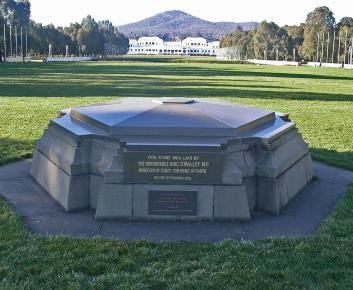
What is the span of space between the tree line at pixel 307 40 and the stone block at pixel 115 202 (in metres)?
97.6

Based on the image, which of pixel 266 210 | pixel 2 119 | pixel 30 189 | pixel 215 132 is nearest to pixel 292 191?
pixel 266 210

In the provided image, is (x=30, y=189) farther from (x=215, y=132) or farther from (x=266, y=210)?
(x=266, y=210)

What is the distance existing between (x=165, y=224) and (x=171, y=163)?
690 mm

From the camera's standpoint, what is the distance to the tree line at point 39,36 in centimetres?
9225

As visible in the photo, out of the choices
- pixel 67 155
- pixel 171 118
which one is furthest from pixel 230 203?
pixel 67 155

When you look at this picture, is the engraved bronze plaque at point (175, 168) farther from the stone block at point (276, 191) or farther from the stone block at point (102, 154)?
the stone block at point (276, 191)

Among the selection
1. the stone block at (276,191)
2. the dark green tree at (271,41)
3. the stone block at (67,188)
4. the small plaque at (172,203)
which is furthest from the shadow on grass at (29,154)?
the dark green tree at (271,41)

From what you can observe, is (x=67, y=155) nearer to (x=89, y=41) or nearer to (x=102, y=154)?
(x=102, y=154)

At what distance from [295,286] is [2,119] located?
1248cm

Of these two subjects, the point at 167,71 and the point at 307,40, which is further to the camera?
the point at 307,40

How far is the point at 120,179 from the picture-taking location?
6449mm

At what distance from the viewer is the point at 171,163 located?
6.45 m

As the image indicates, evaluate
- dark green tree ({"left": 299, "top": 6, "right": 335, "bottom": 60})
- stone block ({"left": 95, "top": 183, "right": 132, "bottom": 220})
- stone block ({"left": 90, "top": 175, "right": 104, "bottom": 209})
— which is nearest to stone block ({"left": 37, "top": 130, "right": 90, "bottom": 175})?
stone block ({"left": 90, "top": 175, "right": 104, "bottom": 209})

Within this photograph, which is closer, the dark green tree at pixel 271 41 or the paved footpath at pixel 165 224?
the paved footpath at pixel 165 224
